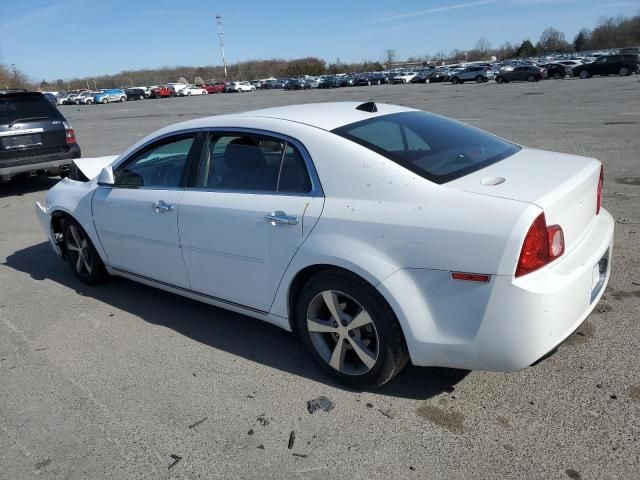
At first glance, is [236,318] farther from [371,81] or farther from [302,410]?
[371,81]

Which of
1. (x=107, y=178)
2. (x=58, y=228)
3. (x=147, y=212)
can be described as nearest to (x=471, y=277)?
(x=147, y=212)

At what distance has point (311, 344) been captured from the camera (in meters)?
3.34

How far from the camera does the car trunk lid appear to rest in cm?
269

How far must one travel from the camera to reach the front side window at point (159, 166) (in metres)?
4.02

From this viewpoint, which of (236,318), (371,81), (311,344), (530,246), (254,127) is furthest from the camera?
(371,81)

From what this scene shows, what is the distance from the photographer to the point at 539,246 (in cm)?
257

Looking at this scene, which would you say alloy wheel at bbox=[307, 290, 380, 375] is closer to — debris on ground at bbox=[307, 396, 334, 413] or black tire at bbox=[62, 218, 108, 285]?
debris on ground at bbox=[307, 396, 334, 413]

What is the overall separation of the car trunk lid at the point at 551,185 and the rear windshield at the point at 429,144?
120 mm

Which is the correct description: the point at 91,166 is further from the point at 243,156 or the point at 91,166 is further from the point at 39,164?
the point at 39,164

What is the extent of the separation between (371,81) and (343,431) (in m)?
63.4

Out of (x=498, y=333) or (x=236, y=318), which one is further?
(x=236, y=318)

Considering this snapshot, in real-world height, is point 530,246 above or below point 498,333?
above

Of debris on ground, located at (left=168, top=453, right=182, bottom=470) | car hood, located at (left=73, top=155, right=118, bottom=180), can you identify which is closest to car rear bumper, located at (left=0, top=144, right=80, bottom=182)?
car hood, located at (left=73, top=155, right=118, bottom=180)

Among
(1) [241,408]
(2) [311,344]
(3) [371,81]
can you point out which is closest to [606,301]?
(2) [311,344]
